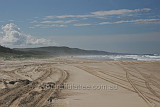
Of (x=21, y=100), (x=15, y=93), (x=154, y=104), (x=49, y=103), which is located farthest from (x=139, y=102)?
(x=15, y=93)

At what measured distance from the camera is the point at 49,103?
21.9ft

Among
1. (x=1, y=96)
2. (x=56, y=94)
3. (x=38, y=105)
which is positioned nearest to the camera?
(x=38, y=105)

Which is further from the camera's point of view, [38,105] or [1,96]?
[1,96]

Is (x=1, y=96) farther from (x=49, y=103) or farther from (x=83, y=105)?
(x=83, y=105)

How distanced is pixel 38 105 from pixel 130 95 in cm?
371

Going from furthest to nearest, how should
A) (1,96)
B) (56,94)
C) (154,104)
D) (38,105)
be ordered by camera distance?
(56,94) < (1,96) < (154,104) < (38,105)

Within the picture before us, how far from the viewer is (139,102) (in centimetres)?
710

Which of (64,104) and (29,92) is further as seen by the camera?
(29,92)

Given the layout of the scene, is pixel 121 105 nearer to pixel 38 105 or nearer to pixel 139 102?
pixel 139 102

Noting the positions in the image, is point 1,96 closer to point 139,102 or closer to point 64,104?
point 64,104

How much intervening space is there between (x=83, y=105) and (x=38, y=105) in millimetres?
1409

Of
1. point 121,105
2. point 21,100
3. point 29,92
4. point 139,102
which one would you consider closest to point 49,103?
point 21,100

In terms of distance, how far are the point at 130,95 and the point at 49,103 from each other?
3.33 metres

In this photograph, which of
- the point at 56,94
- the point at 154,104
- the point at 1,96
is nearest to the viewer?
the point at 154,104
